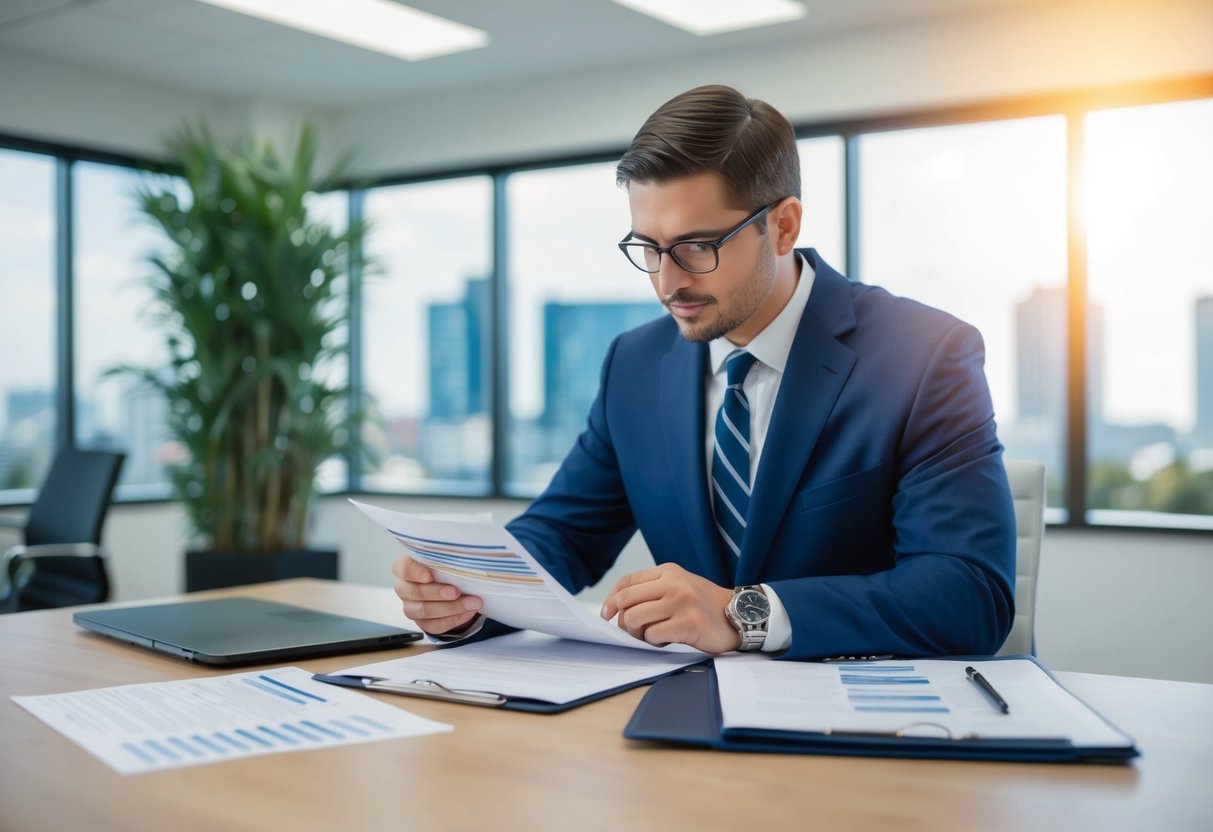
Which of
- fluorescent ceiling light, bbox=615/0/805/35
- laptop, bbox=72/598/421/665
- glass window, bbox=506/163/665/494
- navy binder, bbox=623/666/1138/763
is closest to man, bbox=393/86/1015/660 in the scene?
laptop, bbox=72/598/421/665

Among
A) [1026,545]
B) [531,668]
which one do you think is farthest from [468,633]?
[1026,545]

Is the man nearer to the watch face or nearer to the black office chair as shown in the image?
the watch face

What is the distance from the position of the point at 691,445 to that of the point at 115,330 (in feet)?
14.7

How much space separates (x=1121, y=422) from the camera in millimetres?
4246

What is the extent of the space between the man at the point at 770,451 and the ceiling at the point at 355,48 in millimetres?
2921

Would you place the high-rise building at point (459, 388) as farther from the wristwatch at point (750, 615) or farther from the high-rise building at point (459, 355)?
the wristwatch at point (750, 615)

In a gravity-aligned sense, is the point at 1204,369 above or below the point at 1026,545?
above

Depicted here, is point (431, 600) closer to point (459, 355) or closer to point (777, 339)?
point (777, 339)

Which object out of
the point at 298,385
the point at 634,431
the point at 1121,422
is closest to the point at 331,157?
the point at 298,385

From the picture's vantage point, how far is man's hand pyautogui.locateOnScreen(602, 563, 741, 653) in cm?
121

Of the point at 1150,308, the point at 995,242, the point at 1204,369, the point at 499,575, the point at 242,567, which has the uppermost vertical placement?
the point at 995,242

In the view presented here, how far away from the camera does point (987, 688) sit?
3.36 feet

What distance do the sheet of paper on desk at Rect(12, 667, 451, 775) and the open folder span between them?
0.78 ft

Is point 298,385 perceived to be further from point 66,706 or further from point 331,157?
point 66,706
